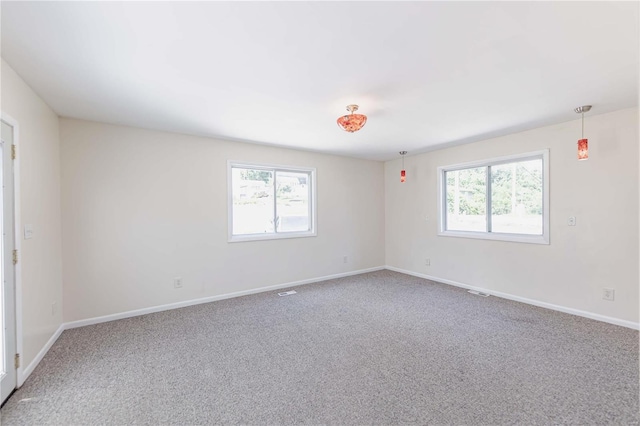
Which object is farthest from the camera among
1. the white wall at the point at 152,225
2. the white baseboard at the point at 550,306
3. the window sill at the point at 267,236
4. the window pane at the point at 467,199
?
the window pane at the point at 467,199

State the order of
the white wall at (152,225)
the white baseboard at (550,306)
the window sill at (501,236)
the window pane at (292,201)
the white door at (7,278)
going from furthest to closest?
the window pane at (292,201), the window sill at (501,236), the white wall at (152,225), the white baseboard at (550,306), the white door at (7,278)

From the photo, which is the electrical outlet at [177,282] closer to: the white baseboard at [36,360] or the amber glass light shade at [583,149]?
the white baseboard at [36,360]

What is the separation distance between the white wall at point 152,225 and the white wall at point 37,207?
0.20m

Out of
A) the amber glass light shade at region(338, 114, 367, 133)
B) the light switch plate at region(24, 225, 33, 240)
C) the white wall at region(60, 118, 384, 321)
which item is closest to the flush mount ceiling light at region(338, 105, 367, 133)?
the amber glass light shade at region(338, 114, 367, 133)

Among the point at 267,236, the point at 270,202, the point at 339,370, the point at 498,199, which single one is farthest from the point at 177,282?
the point at 498,199

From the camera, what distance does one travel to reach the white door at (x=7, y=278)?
189 centimetres

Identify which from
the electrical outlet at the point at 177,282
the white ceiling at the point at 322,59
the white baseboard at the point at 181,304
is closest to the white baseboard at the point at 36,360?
the white baseboard at the point at 181,304

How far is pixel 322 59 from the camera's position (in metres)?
1.92

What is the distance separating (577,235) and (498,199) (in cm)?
109

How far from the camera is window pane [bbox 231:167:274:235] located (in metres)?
4.30

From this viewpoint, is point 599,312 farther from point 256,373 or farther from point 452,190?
point 256,373

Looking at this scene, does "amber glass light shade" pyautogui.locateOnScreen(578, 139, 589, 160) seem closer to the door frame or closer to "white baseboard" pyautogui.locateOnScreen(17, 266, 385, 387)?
"white baseboard" pyautogui.locateOnScreen(17, 266, 385, 387)

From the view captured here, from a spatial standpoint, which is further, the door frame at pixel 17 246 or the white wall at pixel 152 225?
the white wall at pixel 152 225

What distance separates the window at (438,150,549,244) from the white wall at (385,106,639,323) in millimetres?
108
